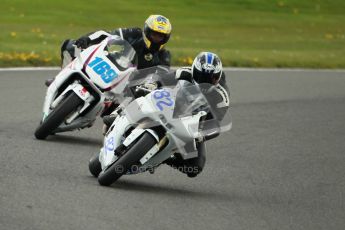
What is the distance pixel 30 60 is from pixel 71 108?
349 inches

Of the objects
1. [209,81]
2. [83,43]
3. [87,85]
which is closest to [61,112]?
[87,85]

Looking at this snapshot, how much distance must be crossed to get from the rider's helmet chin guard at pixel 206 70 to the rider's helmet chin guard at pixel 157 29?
232 cm

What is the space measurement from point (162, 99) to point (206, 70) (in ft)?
1.82

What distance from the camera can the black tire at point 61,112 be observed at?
11.4m

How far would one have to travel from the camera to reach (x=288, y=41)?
103ft

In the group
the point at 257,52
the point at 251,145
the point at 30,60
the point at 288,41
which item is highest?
the point at 251,145

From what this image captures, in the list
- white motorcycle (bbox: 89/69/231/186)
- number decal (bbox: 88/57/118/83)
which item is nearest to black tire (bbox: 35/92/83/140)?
number decal (bbox: 88/57/118/83)

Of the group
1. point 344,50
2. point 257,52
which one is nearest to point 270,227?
point 257,52

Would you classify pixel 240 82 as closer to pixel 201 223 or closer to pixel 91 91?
pixel 91 91

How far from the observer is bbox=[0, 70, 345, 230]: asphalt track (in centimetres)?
800

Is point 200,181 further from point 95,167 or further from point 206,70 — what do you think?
point 206,70

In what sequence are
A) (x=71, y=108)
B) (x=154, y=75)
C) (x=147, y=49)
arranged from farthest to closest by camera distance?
(x=147, y=49) → (x=71, y=108) → (x=154, y=75)

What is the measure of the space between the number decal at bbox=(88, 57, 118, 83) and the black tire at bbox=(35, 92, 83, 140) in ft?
1.12

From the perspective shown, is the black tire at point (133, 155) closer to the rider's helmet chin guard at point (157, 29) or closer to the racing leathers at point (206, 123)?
the racing leathers at point (206, 123)
